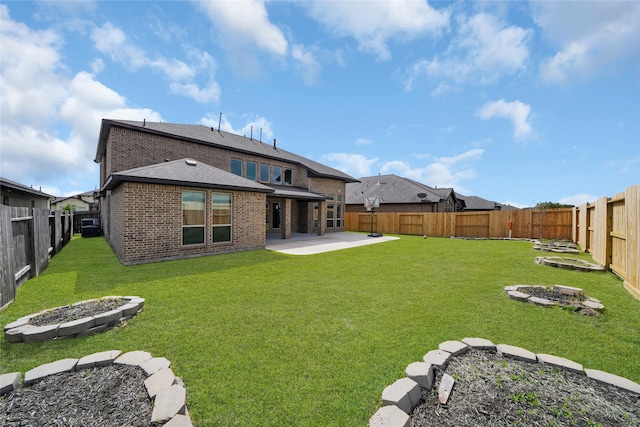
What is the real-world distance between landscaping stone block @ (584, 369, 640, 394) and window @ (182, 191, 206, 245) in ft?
33.9

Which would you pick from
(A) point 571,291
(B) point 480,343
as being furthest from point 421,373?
(A) point 571,291

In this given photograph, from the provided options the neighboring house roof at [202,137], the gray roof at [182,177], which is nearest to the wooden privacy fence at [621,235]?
the gray roof at [182,177]

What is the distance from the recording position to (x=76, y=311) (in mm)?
4074

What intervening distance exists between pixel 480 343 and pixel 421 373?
1240 mm

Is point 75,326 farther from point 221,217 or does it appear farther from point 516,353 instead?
point 221,217

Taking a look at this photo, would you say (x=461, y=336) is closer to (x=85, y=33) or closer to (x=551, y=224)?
(x=85, y=33)

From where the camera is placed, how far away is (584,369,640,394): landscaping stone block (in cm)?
251

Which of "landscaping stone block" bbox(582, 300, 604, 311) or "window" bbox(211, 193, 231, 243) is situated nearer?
"landscaping stone block" bbox(582, 300, 604, 311)

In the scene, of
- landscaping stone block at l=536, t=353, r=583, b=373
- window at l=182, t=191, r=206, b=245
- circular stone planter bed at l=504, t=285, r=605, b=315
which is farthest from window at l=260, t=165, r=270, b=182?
landscaping stone block at l=536, t=353, r=583, b=373

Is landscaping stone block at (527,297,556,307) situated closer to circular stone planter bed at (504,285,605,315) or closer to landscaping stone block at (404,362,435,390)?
circular stone planter bed at (504,285,605,315)

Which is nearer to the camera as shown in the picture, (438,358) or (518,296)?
(438,358)

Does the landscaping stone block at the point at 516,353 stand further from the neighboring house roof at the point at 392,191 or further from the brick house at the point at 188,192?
the neighboring house roof at the point at 392,191

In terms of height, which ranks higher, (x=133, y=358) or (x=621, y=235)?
(x=621, y=235)

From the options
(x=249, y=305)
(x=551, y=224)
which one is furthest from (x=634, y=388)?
(x=551, y=224)
